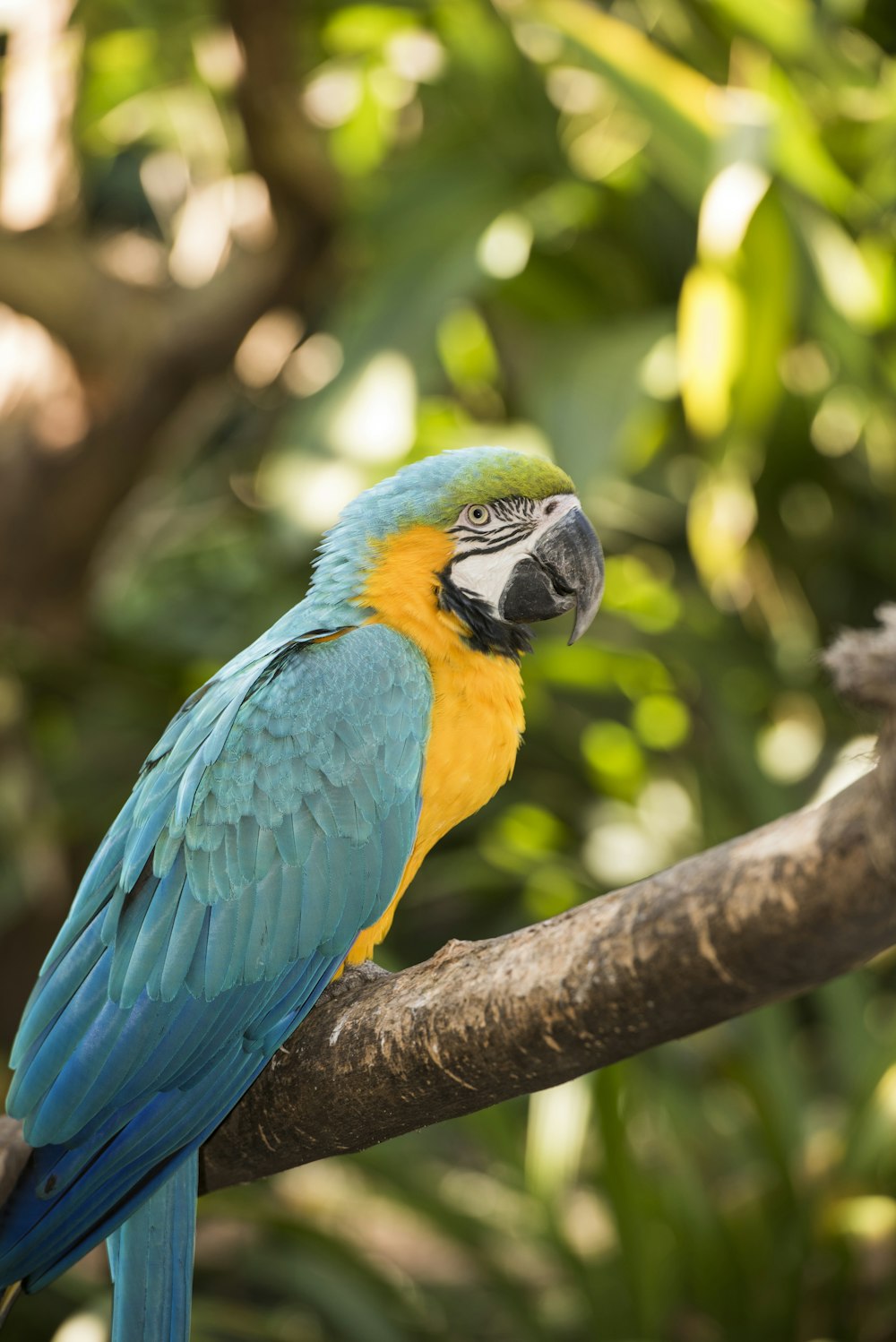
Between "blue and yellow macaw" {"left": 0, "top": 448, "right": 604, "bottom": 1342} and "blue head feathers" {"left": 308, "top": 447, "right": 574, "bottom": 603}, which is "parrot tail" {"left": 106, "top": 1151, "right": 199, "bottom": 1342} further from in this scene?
"blue head feathers" {"left": 308, "top": 447, "right": 574, "bottom": 603}

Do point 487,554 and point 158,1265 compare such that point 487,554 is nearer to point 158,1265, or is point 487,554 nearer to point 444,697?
point 444,697

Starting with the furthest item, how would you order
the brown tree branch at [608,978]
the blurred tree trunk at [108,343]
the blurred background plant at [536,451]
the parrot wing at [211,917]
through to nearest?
the blurred tree trunk at [108,343] → the blurred background plant at [536,451] → the parrot wing at [211,917] → the brown tree branch at [608,978]

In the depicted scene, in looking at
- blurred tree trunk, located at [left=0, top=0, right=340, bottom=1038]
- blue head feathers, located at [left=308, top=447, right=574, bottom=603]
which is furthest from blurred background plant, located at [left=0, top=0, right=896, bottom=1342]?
blue head feathers, located at [left=308, top=447, right=574, bottom=603]

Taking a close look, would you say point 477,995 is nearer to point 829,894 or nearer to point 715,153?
point 829,894

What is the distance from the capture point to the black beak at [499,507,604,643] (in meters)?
1.46

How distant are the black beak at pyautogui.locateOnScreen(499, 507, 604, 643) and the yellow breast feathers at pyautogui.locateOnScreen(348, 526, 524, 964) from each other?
2.6 inches

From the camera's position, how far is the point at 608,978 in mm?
878

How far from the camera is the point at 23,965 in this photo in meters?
3.22

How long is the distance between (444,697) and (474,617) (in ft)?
0.35

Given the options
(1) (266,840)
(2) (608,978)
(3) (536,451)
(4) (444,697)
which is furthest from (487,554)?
(3) (536,451)

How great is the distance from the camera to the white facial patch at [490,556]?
1462mm

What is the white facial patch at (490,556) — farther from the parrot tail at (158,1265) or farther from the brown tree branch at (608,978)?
the parrot tail at (158,1265)

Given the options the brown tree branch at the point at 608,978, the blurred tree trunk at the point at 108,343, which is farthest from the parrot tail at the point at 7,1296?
the blurred tree trunk at the point at 108,343

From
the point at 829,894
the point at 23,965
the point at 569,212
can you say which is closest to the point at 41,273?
the point at 569,212
